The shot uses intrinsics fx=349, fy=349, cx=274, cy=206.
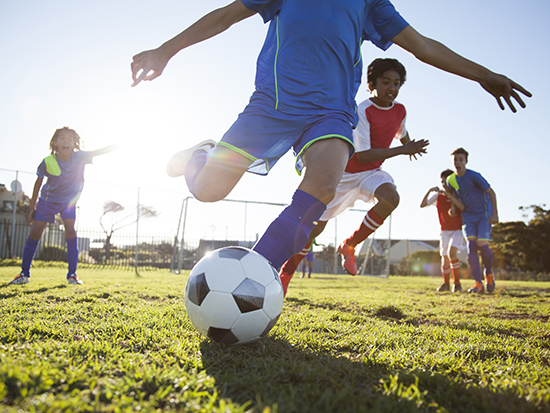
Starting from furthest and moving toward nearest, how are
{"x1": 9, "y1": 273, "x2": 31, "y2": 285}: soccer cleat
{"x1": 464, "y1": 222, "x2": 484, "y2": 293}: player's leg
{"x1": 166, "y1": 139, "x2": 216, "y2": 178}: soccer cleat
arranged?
1. {"x1": 464, "y1": 222, "x2": 484, "y2": 293}: player's leg
2. {"x1": 9, "y1": 273, "x2": 31, "y2": 285}: soccer cleat
3. {"x1": 166, "y1": 139, "x2": 216, "y2": 178}: soccer cleat

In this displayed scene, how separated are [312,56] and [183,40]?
863mm

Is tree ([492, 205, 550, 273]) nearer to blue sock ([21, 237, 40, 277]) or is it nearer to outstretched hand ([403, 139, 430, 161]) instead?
outstretched hand ([403, 139, 430, 161])

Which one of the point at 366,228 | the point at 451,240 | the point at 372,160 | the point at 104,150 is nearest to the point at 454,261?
the point at 451,240

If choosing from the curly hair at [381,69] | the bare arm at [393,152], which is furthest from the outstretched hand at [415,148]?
the curly hair at [381,69]

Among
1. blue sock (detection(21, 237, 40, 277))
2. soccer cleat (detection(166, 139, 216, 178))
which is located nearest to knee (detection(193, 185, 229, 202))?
soccer cleat (detection(166, 139, 216, 178))

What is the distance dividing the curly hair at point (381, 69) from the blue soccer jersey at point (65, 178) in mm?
4198

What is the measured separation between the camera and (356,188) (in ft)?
13.0

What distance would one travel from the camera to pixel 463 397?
1074 millimetres

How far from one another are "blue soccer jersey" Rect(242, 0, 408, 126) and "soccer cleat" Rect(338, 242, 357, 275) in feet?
6.33

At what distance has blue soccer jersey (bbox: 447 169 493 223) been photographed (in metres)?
6.55

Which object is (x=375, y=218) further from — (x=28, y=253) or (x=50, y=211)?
(x=28, y=253)

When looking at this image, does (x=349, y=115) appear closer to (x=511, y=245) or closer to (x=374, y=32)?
(x=374, y=32)

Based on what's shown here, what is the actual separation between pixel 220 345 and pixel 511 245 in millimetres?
34079

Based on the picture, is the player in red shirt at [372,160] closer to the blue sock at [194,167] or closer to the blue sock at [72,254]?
the blue sock at [194,167]
